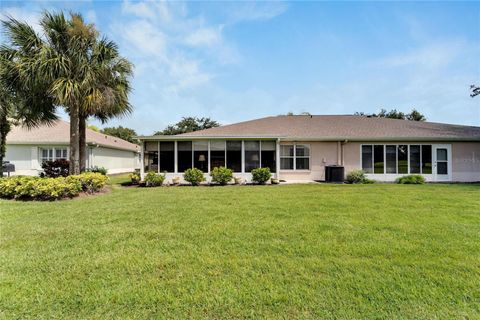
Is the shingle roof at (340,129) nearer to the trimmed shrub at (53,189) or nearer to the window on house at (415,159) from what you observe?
the window on house at (415,159)

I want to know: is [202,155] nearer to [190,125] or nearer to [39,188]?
[39,188]

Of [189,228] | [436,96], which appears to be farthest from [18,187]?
[436,96]

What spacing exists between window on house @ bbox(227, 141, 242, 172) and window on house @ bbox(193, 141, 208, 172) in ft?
4.34

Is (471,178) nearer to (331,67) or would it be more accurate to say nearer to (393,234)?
(331,67)

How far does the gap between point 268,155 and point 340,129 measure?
5.62 meters

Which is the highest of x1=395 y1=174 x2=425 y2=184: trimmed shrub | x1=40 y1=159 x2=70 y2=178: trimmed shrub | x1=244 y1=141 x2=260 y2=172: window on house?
x1=244 y1=141 x2=260 y2=172: window on house

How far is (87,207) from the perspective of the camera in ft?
24.8

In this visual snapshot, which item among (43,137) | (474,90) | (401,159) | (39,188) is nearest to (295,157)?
(401,159)

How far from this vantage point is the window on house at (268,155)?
46.8 ft

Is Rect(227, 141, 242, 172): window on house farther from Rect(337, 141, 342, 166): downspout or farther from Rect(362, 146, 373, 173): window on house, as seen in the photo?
Rect(362, 146, 373, 173): window on house

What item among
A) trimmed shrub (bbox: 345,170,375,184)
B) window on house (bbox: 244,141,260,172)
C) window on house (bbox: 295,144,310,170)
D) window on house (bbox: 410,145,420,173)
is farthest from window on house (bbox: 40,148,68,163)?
window on house (bbox: 410,145,420,173)

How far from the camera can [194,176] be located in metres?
13.3

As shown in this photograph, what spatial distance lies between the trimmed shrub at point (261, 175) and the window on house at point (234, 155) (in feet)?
3.58

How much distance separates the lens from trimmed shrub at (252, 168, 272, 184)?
13.4 meters
